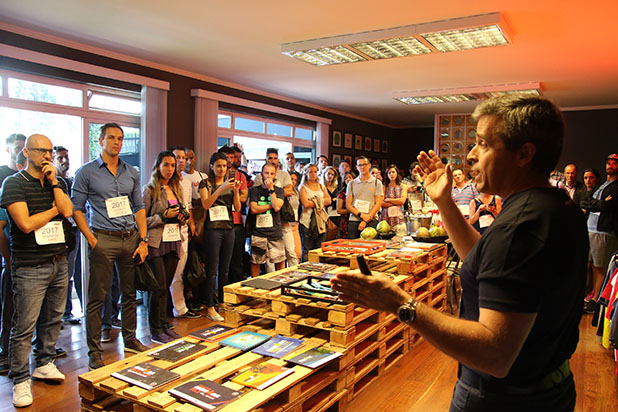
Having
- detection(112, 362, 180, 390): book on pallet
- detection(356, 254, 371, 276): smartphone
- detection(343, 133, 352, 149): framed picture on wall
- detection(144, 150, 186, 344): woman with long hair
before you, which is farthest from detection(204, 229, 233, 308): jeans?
detection(343, 133, 352, 149): framed picture on wall

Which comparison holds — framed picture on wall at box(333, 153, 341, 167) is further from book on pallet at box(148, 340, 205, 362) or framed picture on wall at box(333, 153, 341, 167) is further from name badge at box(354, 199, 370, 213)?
book on pallet at box(148, 340, 205, 362)

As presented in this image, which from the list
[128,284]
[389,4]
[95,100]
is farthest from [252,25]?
[128,284]

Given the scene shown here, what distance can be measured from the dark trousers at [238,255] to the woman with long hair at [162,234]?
3.94ft

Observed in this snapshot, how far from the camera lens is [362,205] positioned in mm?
5969

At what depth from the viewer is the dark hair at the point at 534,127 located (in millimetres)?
1076

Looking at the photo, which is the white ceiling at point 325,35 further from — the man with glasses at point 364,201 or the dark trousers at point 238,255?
the dark trousers at point 238,255

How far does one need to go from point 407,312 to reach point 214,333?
75.4 inches

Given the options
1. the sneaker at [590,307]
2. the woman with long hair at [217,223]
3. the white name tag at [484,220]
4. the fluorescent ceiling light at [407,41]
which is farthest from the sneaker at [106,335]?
the sneaker at [590,307]

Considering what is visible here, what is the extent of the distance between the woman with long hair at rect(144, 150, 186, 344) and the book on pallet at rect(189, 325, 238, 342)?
1.27 m

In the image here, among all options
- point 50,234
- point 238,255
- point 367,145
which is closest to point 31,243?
point 50,234

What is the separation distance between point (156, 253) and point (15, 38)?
2.76m

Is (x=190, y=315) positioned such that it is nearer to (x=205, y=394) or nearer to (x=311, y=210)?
(x=311, y=210)

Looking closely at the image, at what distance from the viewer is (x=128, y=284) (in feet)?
12.0

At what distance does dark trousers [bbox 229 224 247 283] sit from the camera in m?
5.34
